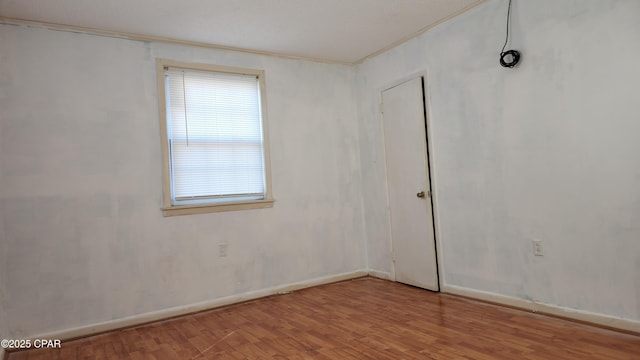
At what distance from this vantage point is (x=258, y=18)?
3506 mm

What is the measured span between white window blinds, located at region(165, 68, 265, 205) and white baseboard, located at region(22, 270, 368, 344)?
1.01 metres

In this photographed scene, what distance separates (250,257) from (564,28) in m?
3.45

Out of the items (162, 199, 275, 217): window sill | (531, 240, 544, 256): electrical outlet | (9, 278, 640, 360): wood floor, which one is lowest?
(9, 278, 640, 360): wood floor

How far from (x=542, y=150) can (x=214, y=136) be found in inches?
119

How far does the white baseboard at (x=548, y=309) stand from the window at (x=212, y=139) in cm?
218

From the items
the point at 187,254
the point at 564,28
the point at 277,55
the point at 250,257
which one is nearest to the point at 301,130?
the point at 277,55

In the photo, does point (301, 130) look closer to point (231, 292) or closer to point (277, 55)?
point (277, 55)

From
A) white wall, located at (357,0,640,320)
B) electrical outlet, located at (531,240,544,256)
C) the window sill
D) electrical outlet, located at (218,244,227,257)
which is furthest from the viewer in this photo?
electrical outlet, located at (218,244,227,257)

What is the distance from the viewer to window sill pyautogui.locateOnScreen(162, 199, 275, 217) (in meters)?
3.79

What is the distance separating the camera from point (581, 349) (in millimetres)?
2383

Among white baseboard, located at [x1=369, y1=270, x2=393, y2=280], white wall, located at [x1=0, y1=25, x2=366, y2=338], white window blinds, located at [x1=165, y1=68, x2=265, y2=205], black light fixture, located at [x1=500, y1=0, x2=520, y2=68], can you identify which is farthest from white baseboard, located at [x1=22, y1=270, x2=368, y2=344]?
black light fixture, located at [x1=500, y1=0, x2=520, y2=68]

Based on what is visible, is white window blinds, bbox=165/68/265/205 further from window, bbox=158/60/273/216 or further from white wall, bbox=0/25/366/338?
white wall, bbox=0/25/366/338

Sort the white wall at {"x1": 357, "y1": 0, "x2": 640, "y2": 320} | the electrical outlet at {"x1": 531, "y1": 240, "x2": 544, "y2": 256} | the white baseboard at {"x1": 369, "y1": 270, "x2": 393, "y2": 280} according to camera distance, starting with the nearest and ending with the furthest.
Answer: the white wall at {"x1": 357, "y1": 0, "x2": 640, "y2": 320} → the electrical outlet at {"x1": 531, "y1": 240, "x2": 544, "y2": 256} → the white baseboard at {"x1": 369, "y1": 270, "x2": 393, "y2": 280}

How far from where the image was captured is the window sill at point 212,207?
3.79 metres
